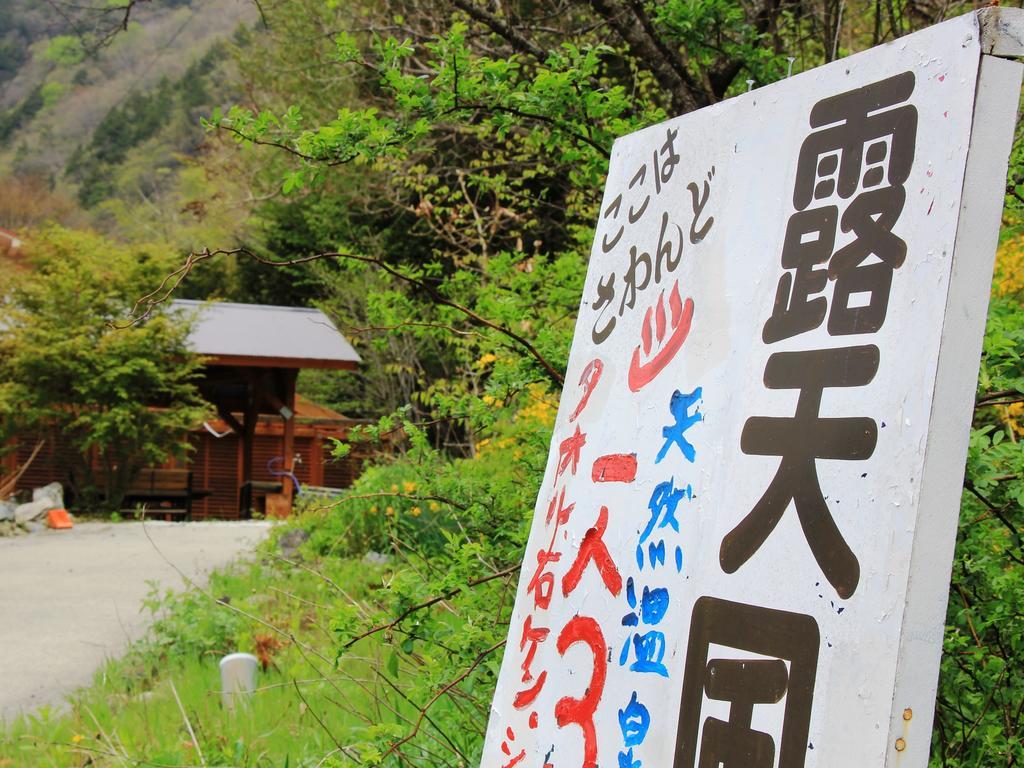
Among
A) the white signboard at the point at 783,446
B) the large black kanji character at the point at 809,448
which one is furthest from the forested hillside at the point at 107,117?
the large black kanji character at the point at 809,448

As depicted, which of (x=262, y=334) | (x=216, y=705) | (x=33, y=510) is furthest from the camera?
(x=262, y=334)

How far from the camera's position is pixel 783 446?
129 centimetres

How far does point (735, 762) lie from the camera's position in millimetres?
1230

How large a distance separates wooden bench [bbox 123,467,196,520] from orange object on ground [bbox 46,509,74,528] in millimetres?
2688

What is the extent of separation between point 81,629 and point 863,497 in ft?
21.2

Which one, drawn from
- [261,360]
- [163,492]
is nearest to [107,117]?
[163,492]

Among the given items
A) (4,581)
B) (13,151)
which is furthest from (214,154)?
(13,151)

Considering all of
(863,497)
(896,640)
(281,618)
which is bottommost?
(281,618)

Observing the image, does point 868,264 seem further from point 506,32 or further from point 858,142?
point 506,32

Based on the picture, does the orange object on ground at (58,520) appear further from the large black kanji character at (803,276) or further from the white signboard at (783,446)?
the large black kanji character at (803,276)

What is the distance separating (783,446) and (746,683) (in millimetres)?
303

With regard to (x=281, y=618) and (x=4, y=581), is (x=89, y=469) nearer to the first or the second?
(x=4, y=581)

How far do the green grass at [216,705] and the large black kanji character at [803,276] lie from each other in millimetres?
1448

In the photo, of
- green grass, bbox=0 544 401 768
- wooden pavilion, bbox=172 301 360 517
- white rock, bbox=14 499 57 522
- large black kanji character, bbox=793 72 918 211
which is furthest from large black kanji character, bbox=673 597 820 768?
wooden pavilion, bbox=172 301 360 517
